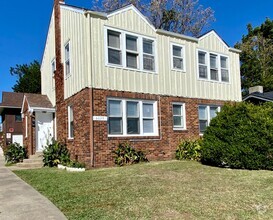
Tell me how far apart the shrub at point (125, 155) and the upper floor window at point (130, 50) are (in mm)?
3453

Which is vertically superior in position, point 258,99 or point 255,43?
point 255,43

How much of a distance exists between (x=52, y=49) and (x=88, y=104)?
684 cm

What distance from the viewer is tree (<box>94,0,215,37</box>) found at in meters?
29.0

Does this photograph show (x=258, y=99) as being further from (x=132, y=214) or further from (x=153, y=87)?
(x=132, y=214)

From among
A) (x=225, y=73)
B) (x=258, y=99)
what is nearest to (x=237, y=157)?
(x=225, y=73)

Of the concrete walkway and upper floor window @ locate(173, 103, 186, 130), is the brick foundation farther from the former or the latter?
the concrete walkway

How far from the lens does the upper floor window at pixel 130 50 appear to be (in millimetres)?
12938

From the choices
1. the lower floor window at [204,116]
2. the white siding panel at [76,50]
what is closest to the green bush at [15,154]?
the white siding panel at [76,50]

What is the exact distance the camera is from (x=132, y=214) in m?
5.29

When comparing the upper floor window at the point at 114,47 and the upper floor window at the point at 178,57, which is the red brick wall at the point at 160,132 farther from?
the upper floor window at the point at 178,57

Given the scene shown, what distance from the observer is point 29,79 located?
41.9 metres

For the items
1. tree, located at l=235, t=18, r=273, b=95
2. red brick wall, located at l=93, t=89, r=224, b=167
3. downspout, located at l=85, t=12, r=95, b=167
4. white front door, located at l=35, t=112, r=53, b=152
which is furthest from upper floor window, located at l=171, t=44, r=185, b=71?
tree, located at l=235, t=18, r=273, b=95

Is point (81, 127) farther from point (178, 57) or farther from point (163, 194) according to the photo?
point (163, 194)

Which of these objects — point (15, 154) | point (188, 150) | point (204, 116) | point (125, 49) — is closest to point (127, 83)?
point (125, 49)
